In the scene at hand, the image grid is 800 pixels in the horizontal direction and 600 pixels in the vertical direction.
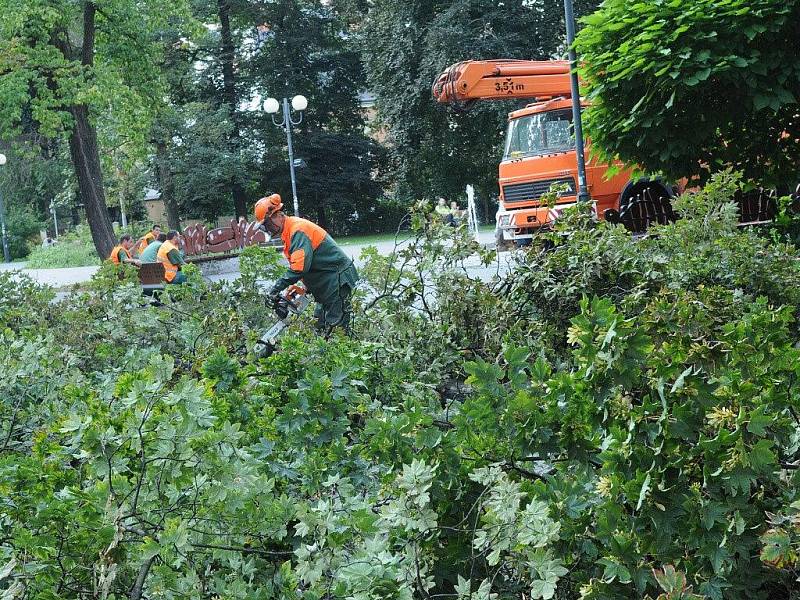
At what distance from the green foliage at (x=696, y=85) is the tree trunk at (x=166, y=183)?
132 ft

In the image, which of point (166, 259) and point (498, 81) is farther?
point (498, 81)

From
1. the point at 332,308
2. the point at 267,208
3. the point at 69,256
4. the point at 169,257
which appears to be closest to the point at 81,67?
the point at 169,257

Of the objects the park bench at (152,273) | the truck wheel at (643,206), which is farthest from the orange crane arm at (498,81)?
the park bench at (152,273)

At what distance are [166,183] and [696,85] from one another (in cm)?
4217

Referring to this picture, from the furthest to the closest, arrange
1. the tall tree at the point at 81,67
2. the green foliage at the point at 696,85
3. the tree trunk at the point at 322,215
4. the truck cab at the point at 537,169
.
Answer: the tree trunk at the point at 322,215, the tall tree at the point at 81,67, the truck cab at the point at 537,169, the green foliage at the point at 696,85

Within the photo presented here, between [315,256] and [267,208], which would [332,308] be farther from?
[267,208]

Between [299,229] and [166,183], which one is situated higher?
[166,183]

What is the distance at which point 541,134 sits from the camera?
19.7 metres

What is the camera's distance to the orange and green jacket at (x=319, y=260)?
7.76m

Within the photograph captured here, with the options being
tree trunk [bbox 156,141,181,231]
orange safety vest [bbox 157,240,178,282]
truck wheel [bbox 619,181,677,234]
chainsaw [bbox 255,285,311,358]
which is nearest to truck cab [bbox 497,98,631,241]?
truck wheel [bbox 619,181,677,234]

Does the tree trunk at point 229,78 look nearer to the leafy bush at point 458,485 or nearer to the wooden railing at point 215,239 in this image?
the wooden railing at point 215,239

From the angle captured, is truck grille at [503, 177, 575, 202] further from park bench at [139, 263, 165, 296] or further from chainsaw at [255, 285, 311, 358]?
chainsaw at [255, 285, 311, 358]

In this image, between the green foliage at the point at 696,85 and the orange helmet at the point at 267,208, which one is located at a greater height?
the green foliage at the point at 696,85

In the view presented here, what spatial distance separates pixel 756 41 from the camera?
27.2 ft
